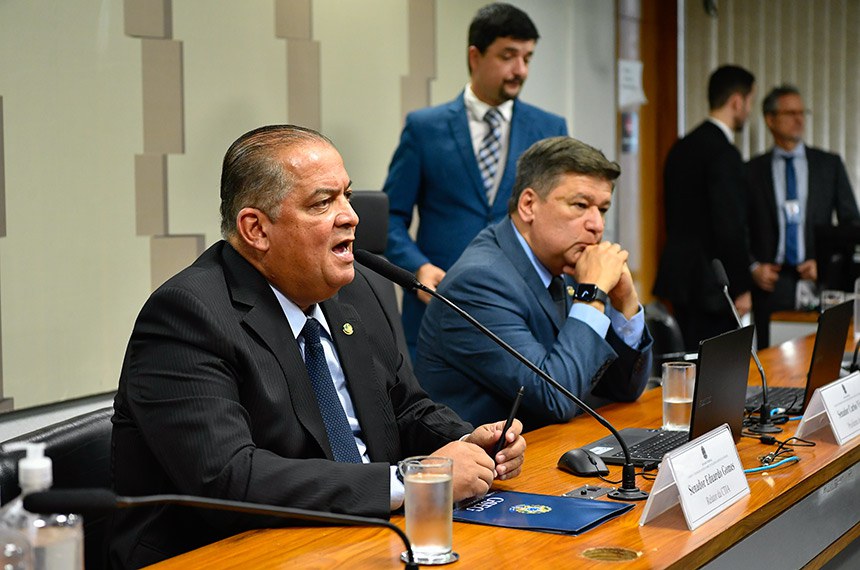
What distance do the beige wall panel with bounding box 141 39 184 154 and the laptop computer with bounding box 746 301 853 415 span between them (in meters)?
1.74

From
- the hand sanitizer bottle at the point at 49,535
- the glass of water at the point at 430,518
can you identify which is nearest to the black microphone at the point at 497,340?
the glass of water at the point at 430,518

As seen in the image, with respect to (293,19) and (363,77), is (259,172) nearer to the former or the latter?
(293,19)

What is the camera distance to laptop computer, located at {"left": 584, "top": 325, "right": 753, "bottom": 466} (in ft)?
6.51

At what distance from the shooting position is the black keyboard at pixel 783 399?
2538 mm

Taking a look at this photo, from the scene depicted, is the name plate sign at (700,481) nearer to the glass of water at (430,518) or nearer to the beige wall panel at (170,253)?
the glass of water at (430,518)

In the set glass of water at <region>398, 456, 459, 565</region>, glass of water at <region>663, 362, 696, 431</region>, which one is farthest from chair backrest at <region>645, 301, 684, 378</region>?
A: glass of water at <region>398, 456, 459, 565</region>

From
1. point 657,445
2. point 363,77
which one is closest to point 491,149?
point 363,77

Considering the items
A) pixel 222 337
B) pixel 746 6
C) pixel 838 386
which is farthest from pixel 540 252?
pixel 746 6

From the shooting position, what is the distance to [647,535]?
158cm

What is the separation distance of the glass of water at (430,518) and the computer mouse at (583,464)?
0.51 meters

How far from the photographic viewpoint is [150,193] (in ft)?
10.7

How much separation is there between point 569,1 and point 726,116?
3.14 feet

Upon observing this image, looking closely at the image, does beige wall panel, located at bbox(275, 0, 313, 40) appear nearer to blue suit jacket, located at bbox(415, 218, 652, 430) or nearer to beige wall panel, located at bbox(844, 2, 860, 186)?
blue suit jacket, located at bbox(415, 218, 652, 430)

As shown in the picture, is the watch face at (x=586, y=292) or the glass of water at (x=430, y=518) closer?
the glass of water at (x=430, y=518)
